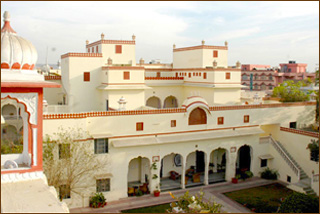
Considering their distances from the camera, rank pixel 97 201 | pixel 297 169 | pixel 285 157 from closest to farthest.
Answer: pixel 97 201 < pixel 297 169 < pixel 285 157

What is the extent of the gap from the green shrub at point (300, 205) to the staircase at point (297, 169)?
4.65 metres

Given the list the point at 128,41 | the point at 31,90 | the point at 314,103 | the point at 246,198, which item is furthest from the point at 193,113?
the point at 31,90

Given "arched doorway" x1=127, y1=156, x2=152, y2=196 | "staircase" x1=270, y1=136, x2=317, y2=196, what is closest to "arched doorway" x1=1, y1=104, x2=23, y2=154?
"arched doorway" x1=127, y1=156, x2=152, y2=196

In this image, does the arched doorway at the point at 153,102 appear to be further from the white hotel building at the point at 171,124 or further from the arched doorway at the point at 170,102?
the white hotel building at the point at 171,124

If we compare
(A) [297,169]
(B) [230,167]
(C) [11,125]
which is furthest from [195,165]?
(C) [11,125]

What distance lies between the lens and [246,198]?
1936cm

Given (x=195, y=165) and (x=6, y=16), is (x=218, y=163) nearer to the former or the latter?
(x=195, y=165)

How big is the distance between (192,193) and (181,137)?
346 centimetres

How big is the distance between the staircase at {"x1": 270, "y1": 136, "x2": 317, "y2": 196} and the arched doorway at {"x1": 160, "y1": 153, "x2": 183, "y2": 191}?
7.07 metres

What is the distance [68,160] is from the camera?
55.6ft

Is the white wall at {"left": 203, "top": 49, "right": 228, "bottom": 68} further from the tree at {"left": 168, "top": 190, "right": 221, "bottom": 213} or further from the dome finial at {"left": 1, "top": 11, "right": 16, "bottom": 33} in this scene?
the dome finial at {"left": 1, "top": 11, "right": 16, "bottom": 33}

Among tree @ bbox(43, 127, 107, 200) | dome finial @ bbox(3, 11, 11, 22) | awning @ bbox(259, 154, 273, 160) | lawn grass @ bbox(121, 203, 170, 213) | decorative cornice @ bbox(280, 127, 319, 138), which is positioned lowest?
lawn grass @ bbox(121, 203, 170, 213)

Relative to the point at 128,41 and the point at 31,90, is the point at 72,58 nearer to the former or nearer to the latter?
the point at 128,41

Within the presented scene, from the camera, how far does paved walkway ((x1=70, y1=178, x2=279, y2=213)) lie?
18.0 m
